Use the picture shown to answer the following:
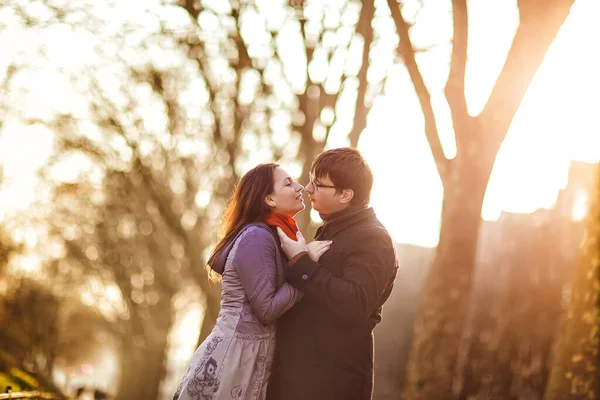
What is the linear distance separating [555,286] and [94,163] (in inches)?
704

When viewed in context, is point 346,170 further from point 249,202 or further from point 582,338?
point 582,338

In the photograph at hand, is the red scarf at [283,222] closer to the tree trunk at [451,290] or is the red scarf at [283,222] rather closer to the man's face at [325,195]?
the man's face at [325,195]

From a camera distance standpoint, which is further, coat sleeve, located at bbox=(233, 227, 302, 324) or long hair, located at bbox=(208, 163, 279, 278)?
long hair, located at bbox=(208, 163, 279, 278)

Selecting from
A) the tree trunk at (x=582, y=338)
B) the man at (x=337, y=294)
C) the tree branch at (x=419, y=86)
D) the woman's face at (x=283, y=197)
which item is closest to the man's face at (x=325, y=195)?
the man at (x=337, y=294)

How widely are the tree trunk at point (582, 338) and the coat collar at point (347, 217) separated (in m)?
4.67

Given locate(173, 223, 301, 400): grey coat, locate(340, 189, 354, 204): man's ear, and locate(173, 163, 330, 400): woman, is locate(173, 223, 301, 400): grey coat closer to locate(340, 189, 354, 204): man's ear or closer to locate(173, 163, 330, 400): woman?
locate(173, 163, 330, 400): woman

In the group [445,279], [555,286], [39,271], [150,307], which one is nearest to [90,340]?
[39,271]

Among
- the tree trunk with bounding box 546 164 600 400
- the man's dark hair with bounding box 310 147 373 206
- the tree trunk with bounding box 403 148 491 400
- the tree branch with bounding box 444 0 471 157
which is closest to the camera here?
the man's dark hair with bounding box 310 147 373 206

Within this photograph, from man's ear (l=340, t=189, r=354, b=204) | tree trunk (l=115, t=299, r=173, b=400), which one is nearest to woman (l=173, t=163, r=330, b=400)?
man's ear (l=340, t=189, r=354, b=204)

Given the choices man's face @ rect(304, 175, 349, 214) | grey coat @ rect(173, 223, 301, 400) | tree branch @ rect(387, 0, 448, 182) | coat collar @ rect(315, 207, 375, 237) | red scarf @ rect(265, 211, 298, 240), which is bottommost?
grey coat @ rect(173, 223, 301, 400)

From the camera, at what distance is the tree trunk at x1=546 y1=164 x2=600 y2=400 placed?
765cm

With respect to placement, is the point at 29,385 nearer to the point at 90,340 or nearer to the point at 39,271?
the point at 39,271

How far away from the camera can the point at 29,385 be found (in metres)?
9.93

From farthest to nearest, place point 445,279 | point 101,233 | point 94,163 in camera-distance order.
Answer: point 101,233 < point 94,163 < point 445,279
